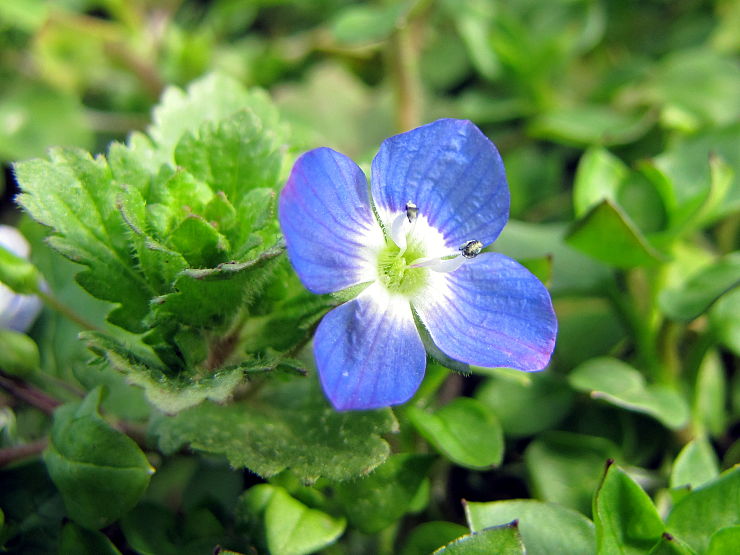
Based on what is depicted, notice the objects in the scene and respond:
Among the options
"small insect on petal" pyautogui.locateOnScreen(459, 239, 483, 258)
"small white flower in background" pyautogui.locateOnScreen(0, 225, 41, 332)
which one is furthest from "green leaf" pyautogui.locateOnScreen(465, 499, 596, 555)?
"small white flower in background" pyautogui.locateOnScreen(0, 225, 41, 332)

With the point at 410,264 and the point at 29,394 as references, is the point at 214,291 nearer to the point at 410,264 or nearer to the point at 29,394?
the point at 410,264

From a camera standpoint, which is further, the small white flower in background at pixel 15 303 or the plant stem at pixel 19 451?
the small white flower in background at pixel 15 303

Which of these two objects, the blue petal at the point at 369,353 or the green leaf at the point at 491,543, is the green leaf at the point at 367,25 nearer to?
the blue petal at the point at 369,353

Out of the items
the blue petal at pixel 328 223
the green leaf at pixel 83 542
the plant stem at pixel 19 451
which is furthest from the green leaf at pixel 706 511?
the plant stem at pixel 19 451

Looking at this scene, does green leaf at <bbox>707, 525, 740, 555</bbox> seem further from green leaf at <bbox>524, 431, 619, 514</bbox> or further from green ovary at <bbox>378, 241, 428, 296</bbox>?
green ovary at <bbox>378, 241, 428, 296</bbox>

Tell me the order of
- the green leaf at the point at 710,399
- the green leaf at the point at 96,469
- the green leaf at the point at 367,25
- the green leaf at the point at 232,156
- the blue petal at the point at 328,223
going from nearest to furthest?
the blue petal at the point at 328,223 < the green leaf at the point at 96,469 < the green leaf at the point at 232,156 < the green leaf at the point at 710,399 < the green leaf at the point at 367,25

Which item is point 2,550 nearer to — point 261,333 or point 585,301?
point 261,333
